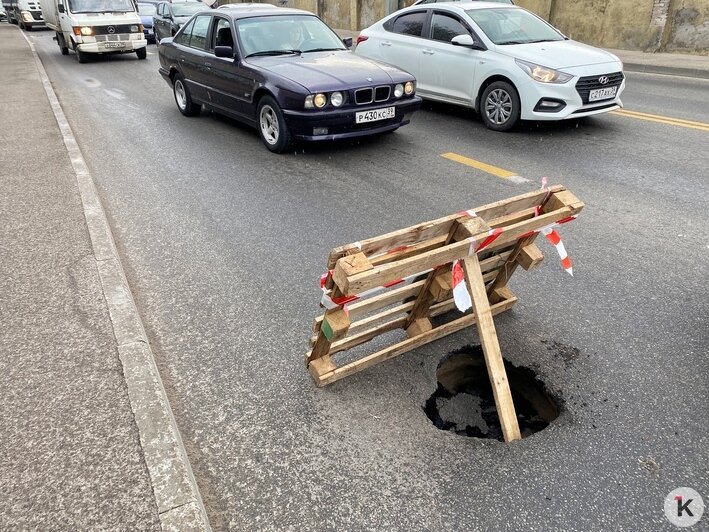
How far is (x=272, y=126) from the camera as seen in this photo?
7312 mm

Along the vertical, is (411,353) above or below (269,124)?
below

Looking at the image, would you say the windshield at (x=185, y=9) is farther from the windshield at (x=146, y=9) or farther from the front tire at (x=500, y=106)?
the front tire at (x=500, y=106)

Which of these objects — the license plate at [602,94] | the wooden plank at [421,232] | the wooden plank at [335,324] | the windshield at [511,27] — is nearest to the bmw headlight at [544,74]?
the license plate at [602,94]

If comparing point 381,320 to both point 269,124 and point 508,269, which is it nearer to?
point 508,269

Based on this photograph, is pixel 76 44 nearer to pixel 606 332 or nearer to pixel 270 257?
pixel 270 257

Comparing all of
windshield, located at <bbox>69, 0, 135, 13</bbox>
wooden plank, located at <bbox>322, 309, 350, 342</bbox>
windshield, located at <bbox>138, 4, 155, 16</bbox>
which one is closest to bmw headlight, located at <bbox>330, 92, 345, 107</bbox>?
wooden plank, located at <bbox>322, 309, 350, 342</bbox>

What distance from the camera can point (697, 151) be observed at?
698cm

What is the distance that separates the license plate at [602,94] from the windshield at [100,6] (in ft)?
49.6

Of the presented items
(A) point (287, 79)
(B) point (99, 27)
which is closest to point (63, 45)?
(B) point (99, 27)

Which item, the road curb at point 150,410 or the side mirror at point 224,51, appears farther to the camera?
the side mirror at point 224,51

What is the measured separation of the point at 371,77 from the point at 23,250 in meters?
4.53

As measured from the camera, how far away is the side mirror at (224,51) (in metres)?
7.50

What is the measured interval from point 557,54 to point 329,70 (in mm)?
3392

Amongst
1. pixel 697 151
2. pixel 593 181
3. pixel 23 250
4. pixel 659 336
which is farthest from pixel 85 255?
pixel 697 151
